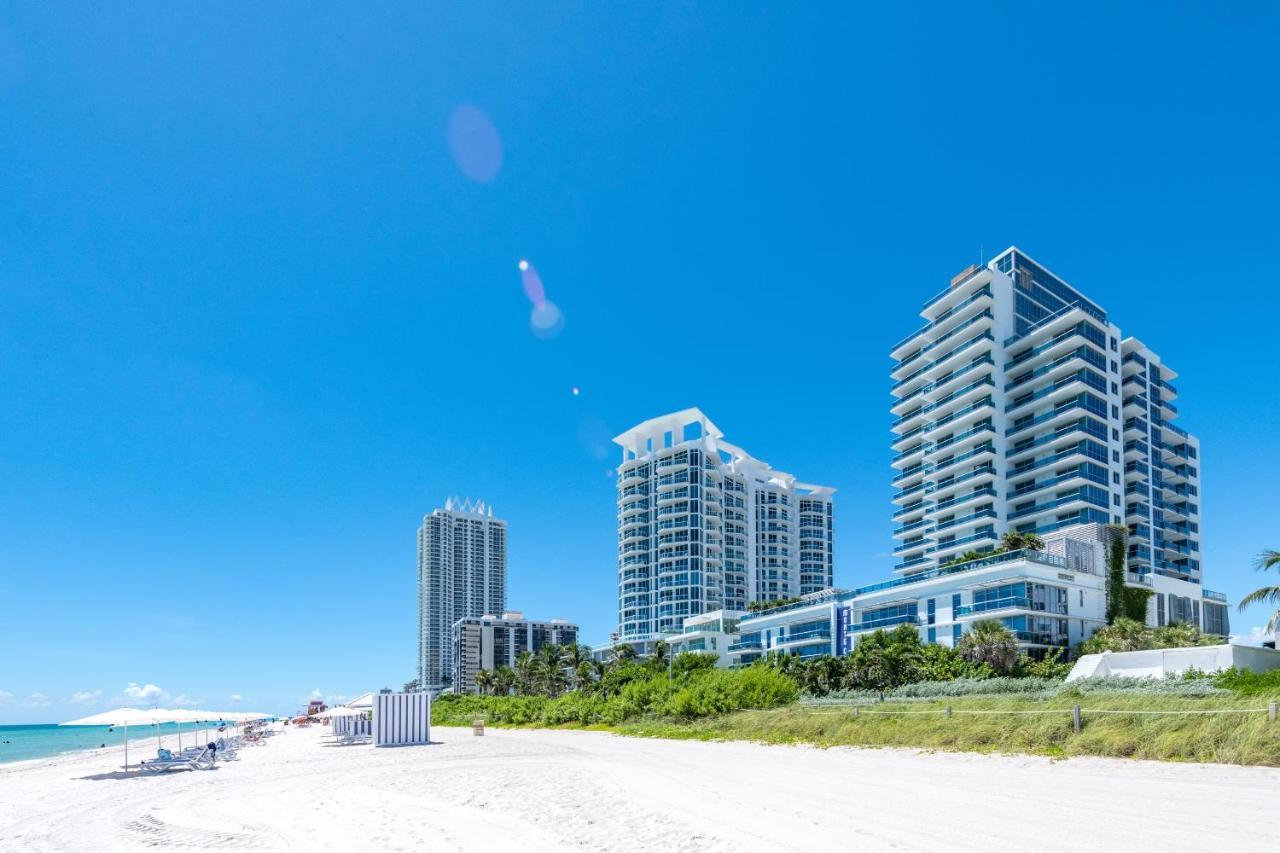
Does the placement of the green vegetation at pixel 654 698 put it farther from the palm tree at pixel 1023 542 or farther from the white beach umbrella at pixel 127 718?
the white beach umbrella at pixel 127 718

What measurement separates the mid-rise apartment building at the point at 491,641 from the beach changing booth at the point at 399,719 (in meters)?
101

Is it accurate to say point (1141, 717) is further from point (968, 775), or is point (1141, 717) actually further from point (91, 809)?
point (91, 809)

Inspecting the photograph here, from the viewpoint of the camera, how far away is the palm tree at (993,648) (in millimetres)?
38688

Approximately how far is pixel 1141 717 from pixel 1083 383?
54.9 metres

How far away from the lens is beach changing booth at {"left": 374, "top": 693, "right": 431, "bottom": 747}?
3762cm

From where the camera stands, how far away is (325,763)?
2827 centimetres

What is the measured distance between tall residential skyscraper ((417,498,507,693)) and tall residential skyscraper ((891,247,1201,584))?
112561mm

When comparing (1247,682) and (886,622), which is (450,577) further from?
(1247,682)

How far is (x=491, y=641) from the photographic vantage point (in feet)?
468

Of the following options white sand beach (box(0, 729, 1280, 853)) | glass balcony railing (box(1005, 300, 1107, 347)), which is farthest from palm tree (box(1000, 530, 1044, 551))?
white sand beach (box(0, 729, 1280, 853))

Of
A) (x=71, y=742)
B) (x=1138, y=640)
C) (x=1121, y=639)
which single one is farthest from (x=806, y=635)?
A: (x=71, y=742)

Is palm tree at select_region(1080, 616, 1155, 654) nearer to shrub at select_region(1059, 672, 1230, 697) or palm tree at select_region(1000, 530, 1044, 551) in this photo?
palm tree at select_region(1000, 530, 1044, 551)

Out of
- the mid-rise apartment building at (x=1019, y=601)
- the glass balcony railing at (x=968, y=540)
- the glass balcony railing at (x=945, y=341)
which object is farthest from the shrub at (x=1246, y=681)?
the glass balcony railing at (x=945, y=341)

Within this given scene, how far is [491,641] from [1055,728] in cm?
13098
